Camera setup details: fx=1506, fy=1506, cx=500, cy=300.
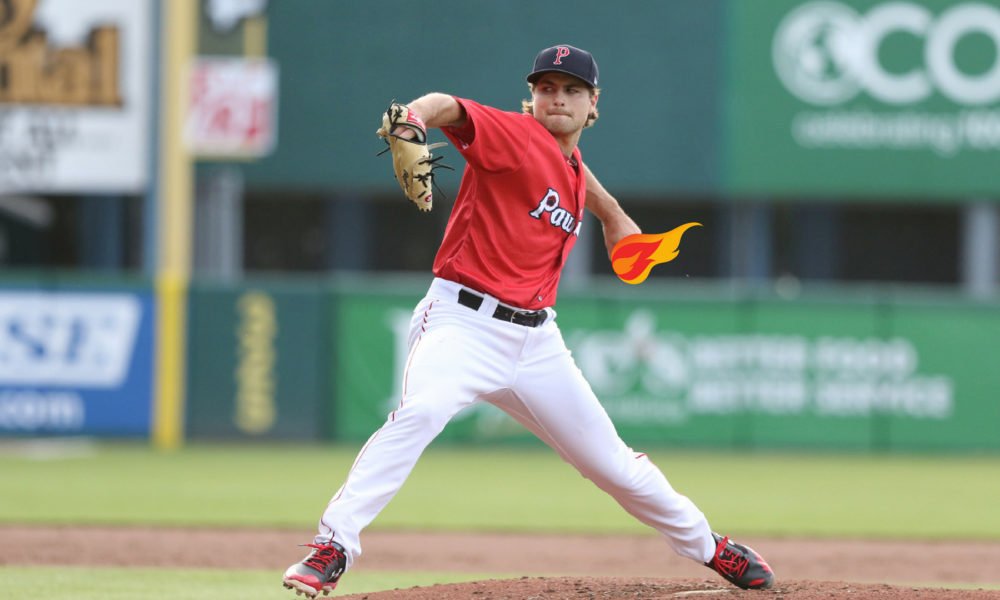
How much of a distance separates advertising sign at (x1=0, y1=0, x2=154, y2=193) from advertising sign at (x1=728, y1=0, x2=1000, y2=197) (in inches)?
230

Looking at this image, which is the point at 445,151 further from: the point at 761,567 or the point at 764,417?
the point at 761,567

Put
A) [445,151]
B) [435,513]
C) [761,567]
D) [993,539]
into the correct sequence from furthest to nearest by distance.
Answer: [445,151] → [435,513] → [993,539] → [761,567]

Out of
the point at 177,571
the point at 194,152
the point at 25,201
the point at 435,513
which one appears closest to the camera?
the point at 177,571

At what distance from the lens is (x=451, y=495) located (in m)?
10.6

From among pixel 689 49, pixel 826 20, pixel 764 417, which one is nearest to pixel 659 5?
pixel 689 49

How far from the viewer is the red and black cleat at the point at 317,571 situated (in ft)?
14.8

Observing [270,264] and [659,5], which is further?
[270,264]

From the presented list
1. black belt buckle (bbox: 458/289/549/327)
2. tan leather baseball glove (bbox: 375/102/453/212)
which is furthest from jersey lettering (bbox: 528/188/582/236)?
tan leather baseball glove (bbox: 375/102/453/212)

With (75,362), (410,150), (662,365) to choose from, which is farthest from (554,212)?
(75,362)

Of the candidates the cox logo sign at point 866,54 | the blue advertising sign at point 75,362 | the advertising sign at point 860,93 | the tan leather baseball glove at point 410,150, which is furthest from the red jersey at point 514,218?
the cox logo sign at point 866,54

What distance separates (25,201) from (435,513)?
9765mm

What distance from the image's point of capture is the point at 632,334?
1377cm

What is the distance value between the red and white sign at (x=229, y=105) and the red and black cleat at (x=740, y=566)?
10.2 meters

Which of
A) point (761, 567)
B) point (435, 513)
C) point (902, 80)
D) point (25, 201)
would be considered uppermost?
point (902, 80)
